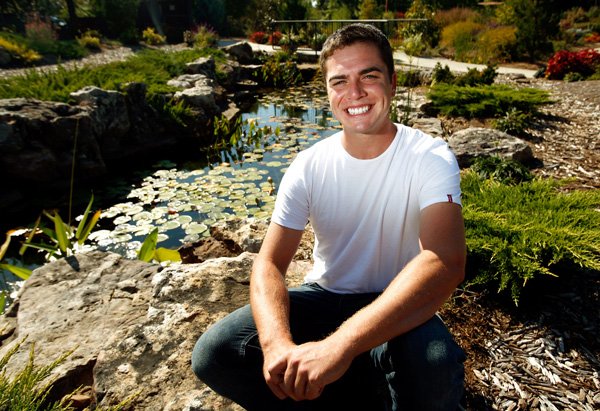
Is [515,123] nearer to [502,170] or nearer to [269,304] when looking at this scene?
[502,170]

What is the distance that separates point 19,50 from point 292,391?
1485cm

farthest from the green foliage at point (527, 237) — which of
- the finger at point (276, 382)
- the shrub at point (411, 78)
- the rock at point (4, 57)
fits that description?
the rock at point (4, 57)

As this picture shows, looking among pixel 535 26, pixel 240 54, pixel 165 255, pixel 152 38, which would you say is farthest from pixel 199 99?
pixel 152 38

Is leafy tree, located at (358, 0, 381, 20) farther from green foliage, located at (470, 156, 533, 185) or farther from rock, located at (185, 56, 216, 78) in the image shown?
green foliage, located at (470, 156, 533, 185)

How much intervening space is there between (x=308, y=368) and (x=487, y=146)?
378 centimetres

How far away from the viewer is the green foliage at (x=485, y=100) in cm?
525

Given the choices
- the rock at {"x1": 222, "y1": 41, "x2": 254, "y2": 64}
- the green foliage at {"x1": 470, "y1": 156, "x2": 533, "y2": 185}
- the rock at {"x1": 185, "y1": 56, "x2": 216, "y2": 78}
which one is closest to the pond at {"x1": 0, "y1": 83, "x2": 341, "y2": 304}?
the green foliage at {"x1": 470, "y1": 156, "x2": 533, "y2": 185}

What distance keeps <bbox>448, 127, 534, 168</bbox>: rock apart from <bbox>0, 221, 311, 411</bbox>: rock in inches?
106

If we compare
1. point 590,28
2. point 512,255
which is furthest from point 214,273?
point 590,28

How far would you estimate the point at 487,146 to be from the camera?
4098mm

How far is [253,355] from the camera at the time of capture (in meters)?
1.39

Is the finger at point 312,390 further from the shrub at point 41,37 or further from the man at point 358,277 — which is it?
the shrub at point 41,37

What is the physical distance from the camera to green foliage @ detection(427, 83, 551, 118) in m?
5.25

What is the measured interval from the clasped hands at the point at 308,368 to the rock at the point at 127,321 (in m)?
0.38
